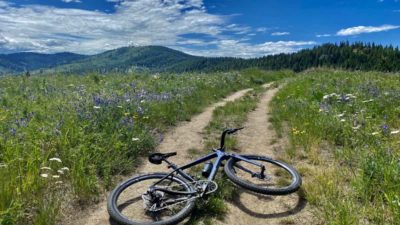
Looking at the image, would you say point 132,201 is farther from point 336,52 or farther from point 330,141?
point 336,52

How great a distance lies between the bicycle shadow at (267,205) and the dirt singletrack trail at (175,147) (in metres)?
2.29

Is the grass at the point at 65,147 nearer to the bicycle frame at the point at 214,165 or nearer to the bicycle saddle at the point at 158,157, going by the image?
the bicycle saddle at the point at 158,157

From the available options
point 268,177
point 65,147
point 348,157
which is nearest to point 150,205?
point 268,177

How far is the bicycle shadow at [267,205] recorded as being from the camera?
5484 millimetres

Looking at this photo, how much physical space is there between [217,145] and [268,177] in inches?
125

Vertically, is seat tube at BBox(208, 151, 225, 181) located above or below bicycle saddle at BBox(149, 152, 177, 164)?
below

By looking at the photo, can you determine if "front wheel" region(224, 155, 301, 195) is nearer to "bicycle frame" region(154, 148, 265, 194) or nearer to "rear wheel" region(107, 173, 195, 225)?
"bicycle frame" region(154, 148, 265, 194)

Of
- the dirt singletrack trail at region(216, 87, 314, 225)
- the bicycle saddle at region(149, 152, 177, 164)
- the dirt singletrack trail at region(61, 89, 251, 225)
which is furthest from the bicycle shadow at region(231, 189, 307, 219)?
the dirt singletrack trail at region(61, 89, 251, 225)

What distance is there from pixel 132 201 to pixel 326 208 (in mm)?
3280

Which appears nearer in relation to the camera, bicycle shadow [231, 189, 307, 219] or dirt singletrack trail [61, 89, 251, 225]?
dirt singletrack trail [61, 89, 251, 225]

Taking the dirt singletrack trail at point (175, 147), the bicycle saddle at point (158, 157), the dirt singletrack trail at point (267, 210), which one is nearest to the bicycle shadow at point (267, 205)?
the dirt singletrack trail at point (267, 210)

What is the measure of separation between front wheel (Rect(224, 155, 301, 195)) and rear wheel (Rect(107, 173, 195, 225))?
1113 mm

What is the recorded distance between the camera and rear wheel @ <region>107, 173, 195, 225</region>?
4.95m

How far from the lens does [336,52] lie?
16762 centimetres
